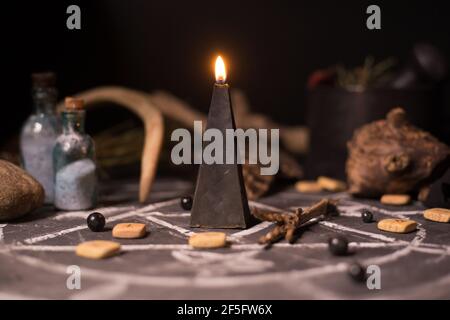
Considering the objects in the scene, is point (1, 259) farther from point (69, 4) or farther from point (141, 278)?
point (69, 4)

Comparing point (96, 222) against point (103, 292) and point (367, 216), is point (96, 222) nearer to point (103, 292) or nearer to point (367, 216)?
point (103, 292)

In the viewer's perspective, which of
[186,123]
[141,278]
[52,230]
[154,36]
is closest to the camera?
[141,278]

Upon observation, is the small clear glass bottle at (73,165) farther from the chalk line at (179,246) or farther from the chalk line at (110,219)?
the chalk line at (179,246)

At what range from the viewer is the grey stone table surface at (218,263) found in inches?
32.3

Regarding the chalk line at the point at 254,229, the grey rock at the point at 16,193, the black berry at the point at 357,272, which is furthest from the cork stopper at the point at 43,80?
the black berry at the point at 357,272

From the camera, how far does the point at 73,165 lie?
4.05ft

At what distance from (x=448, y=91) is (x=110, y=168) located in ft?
3.29

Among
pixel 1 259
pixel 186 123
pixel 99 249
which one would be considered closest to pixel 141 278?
→ pixel 99 249

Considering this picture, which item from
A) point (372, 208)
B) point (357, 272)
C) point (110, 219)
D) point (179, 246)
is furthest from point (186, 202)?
point (357, 272)

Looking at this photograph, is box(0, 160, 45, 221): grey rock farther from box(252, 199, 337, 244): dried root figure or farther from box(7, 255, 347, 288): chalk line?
box(252, 199, 337, 244): dried root figure

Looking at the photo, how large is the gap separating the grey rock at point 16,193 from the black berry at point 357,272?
596mm

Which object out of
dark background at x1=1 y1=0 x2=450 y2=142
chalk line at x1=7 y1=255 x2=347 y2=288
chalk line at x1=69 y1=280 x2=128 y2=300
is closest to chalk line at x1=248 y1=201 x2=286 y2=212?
chalk line at x1=7 y1=255 x2=347 y2=288

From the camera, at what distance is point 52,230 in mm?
1093

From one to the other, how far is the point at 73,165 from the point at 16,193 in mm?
144
